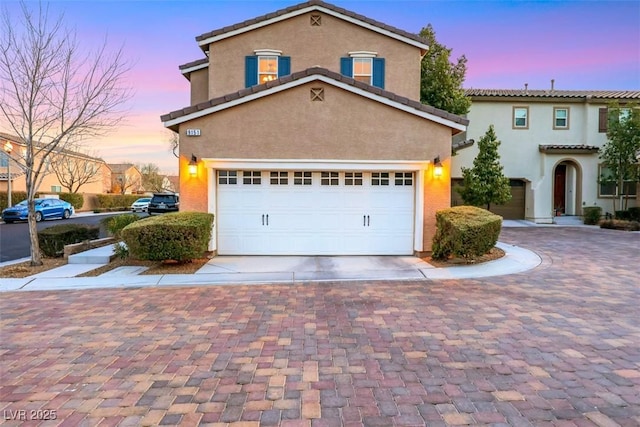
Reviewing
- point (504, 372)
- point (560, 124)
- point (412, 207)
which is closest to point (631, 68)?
point (560, 124)

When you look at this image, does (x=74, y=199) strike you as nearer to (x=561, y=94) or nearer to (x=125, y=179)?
(x=125, y=179)

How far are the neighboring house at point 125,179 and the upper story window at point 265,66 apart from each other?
4901 centimetres

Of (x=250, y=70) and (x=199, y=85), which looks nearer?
(x=250, y=70)

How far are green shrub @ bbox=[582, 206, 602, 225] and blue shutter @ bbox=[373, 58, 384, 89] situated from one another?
47.8 feet

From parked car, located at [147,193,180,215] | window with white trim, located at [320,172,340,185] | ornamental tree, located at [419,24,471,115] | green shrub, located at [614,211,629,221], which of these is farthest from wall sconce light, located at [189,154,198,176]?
green shrub, located at [614,211,629,221]

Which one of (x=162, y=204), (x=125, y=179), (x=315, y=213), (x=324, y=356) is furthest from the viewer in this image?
(x=125, y=179)

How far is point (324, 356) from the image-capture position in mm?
4656

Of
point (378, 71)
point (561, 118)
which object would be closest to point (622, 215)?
point (561, 118)

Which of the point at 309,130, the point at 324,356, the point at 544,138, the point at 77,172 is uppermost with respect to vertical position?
the point at 544,138

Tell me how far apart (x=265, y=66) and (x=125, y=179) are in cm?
5402

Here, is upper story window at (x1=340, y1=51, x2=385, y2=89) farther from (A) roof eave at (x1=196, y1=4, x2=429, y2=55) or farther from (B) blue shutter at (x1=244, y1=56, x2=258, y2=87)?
(B) blue shutter at (x1=244, y1=56, x2=258, y2=87)

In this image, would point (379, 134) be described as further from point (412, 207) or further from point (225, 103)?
point (225, 103)

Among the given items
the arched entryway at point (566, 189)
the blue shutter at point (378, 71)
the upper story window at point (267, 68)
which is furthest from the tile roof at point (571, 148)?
the upper story window at point (267, 68)

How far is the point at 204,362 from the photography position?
4.51 metres
